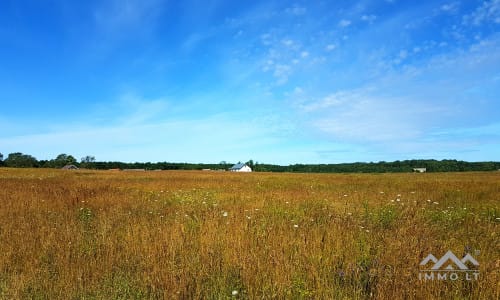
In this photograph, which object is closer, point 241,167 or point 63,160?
point 241,167

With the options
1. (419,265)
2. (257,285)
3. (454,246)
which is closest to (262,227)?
(257,285)

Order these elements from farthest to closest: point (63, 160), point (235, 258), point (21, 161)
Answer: point (63, 160) → point (21, 161) → point (235, 258)

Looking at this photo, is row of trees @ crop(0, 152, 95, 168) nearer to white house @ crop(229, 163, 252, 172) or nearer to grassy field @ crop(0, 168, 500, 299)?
white house @ crop(229, 163, 252, 172)

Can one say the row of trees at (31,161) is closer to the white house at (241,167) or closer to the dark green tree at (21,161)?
the dark green tree at (21,161)

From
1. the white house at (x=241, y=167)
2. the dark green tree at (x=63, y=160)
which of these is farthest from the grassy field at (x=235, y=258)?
the dark green tree at (x=63, y=160)

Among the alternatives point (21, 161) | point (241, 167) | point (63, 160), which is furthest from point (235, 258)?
point (63, 160)

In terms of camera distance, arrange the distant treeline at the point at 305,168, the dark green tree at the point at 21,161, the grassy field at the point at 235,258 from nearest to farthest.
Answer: the grassy field at the point at 235,258
the distant treeline at the point at 305,168
the dark green tree at the point at 21,161

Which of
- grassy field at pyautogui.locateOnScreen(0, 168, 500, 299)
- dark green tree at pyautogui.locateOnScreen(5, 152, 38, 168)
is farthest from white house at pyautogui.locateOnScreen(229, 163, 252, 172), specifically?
grassy field at pyautogui.locateOnScreen(0, 168, 500, 299)

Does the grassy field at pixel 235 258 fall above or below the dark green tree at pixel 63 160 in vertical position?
below

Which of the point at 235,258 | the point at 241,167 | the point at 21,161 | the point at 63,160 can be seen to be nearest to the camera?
the point at 235,258

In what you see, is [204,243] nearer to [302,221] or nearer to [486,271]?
[302,221]

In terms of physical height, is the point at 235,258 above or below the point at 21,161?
below

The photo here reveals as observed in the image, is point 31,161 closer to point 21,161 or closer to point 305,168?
point 21,161

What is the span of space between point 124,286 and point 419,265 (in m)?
3.55
